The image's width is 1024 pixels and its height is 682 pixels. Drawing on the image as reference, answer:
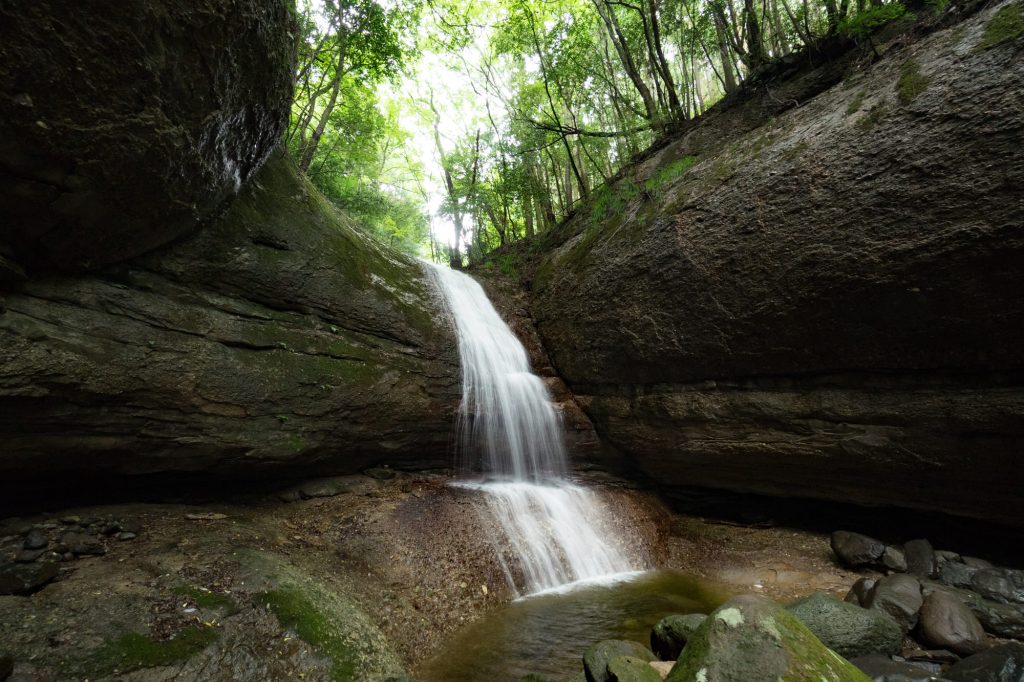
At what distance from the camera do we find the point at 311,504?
581cm

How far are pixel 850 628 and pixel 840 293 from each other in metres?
3.48

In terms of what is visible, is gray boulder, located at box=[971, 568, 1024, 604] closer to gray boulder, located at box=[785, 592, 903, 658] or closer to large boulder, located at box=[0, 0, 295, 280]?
gray boulder, located at box=[785, 592, 903, 658]

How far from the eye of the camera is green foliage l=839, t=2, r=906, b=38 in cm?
563

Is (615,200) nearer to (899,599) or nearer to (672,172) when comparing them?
(672,172)

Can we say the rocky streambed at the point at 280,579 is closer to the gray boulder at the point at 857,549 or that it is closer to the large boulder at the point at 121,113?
the gray boulder at the point at 857,549

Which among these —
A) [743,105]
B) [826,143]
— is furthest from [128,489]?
[743,105]

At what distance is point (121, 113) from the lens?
3682 millimetres

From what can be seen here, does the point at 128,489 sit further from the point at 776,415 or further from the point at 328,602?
the point at 776,415

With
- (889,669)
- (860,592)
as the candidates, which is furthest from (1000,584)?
(889,669)

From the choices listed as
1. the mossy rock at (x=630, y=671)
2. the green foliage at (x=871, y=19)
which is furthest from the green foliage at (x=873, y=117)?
the mossy rock at (x=630, y=671)

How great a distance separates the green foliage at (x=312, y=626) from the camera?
343 cm

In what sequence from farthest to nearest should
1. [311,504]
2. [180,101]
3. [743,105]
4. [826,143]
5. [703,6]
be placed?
[703,6]
[743,105]
[311,504]
[826,143]
[180,101]

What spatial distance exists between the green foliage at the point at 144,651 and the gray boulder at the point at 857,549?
287 inches

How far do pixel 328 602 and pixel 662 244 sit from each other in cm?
619
